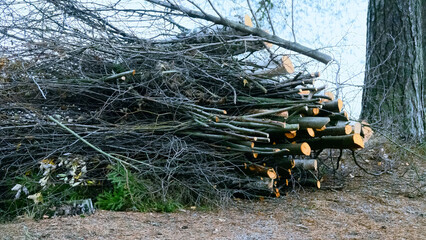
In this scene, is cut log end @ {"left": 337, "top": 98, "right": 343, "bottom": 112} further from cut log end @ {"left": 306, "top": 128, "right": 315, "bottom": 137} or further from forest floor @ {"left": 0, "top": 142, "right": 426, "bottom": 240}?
forest floor @ {"left": 0, "top": 142, "right": 426, "bottom": 240}

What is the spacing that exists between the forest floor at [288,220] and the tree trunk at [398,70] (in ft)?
4.64

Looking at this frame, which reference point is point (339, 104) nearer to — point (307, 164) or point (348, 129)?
point (348, 129)

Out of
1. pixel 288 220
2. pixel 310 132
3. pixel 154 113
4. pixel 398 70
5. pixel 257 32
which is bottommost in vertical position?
pixel 288 220

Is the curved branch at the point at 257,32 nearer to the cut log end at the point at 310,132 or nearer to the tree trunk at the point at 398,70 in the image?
the cut log end at the point at 310,132

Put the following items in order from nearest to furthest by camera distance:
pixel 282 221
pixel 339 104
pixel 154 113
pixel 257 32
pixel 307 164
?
pixel 282 221 < pixel 154 113 < pixel 339 104 < pixel 307 164 < pixel 257 32

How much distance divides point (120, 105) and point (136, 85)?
0.34m

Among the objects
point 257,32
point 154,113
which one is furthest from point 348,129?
point 154,113

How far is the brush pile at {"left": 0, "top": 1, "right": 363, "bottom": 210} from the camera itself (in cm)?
464

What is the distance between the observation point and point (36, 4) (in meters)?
5.30

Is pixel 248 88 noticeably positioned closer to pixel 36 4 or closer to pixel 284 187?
pixel 284 187

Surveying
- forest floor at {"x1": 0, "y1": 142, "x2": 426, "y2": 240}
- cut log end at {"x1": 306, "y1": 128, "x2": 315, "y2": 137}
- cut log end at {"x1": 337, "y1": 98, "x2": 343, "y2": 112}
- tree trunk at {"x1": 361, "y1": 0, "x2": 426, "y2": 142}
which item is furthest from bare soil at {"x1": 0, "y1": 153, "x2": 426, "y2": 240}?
tree trunk at {"x1": 361, "y1": 0, "x2": 426, "y2": 142}

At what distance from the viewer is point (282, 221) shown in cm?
432

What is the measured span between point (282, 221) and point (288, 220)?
3.2 inches

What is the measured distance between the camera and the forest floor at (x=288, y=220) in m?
3.60
